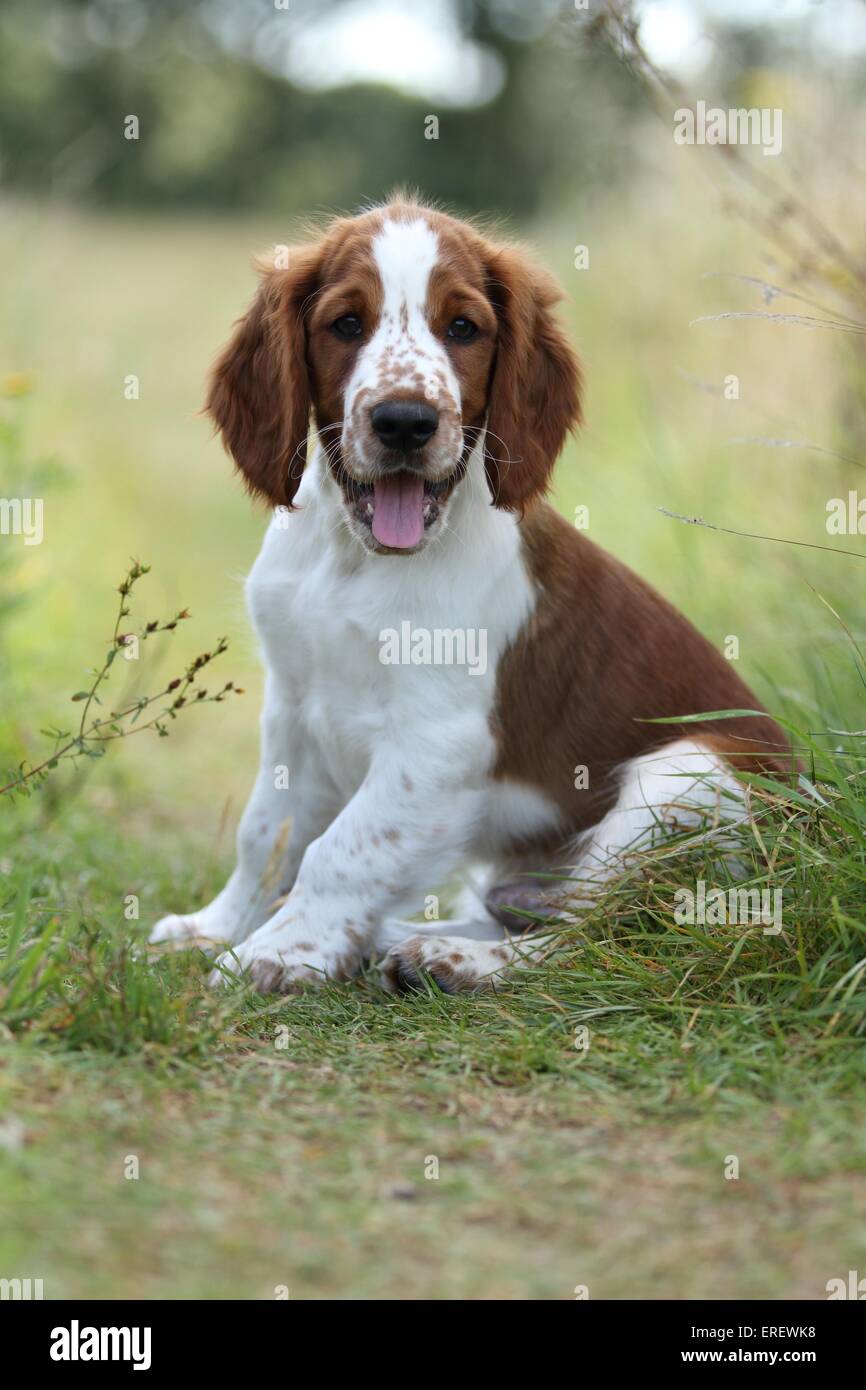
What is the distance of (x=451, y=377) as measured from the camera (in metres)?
3.59

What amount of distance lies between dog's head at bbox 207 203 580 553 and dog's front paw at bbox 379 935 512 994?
1.00 meters

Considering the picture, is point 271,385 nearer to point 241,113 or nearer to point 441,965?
point 441,965

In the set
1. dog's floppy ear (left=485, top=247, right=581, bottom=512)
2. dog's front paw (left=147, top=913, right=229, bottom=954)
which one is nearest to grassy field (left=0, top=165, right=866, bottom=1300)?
dog's front paw (left=147, top=913, right=229, bottom=954)

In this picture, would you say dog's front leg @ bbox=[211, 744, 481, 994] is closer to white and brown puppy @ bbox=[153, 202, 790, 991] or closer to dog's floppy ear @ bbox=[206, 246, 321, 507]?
white and brown puppy @ bbox=[153, 202, 790, 991]

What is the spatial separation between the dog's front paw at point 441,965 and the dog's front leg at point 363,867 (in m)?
0.13

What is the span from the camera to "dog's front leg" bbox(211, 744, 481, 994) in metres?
3.68

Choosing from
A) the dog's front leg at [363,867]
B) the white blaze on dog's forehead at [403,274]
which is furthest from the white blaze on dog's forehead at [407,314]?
the dog's front leg at [363,867]

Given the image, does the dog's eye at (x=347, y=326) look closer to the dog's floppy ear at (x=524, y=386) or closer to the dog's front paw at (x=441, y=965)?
the dog's floppy ear at (x=524, y=386)

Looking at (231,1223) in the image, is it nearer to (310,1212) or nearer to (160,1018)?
(310,1212)

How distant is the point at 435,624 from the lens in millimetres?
3730

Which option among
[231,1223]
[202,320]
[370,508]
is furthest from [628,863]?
[202,320]

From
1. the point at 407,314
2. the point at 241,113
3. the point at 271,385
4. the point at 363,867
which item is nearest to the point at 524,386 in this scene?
the point at 407,314

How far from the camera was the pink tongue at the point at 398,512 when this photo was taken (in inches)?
142

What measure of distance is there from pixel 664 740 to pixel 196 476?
8407 millimetres
